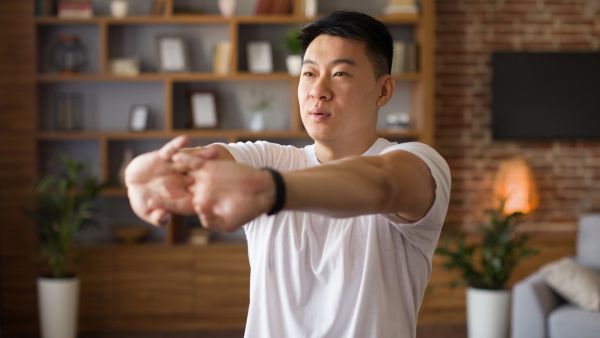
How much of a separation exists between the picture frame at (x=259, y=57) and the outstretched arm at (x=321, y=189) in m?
4.36

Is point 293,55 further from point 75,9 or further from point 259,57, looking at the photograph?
point 75,9

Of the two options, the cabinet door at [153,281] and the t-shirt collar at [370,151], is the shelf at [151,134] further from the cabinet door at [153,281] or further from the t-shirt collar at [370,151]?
the t-shirt collar at [370,151]

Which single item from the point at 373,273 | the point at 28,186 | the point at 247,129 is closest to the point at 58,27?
the point at 28,186

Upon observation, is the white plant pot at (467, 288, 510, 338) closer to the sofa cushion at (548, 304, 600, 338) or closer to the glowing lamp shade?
the sofa cushion at (548, 304, 600, 338)

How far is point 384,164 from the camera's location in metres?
1.21

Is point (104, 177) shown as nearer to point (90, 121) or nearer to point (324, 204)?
point (90, 121)

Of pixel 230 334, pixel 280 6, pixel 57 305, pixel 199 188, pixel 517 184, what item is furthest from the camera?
pixel 517 184

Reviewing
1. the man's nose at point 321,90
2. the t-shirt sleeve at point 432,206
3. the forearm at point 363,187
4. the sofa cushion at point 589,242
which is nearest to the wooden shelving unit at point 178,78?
the sofa cushion at point 589,242

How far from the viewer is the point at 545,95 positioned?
19.2 feet

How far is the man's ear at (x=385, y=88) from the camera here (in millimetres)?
1603

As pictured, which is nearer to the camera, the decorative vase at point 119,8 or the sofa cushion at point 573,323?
the sofa cushion at point 573,323

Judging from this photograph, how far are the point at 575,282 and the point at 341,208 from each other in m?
3.65

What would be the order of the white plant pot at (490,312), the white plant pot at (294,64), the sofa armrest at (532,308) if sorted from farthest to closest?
the white plant pot at (294,64)
the white plant pot at (490,312)
the sofa armrest at (532,308)

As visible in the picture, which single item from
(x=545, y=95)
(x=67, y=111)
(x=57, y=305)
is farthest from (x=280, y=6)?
(x=57, y=305)
